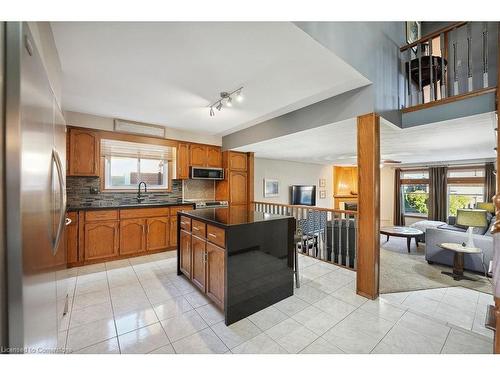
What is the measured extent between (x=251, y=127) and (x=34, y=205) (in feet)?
11.7

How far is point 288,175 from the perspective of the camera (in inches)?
264

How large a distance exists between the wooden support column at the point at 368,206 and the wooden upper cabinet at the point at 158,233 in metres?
3.18

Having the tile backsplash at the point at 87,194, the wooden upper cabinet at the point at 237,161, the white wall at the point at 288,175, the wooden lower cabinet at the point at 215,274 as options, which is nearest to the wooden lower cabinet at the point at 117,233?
the tile backsplash at the point at 87,194

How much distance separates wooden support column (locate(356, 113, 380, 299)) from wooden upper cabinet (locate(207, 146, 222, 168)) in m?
3.14

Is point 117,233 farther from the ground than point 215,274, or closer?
farther from the ground

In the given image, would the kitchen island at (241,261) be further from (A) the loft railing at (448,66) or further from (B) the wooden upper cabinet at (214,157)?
(A) the loft railing at (448,66)

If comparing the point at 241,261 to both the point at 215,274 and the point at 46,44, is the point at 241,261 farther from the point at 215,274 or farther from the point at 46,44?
the point at 46,44

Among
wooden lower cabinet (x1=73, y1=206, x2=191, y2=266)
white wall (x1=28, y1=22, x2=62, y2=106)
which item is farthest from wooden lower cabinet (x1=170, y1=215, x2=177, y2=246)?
white wall (x1=28, y1=22, x2=62, y2=106)

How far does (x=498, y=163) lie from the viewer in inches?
43.8

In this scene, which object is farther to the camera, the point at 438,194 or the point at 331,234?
the point at 438,194

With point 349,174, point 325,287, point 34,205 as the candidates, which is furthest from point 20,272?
point 349,174

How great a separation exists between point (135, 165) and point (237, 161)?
2.10 metres

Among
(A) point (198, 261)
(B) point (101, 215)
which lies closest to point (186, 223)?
(A) point (198, 261)
